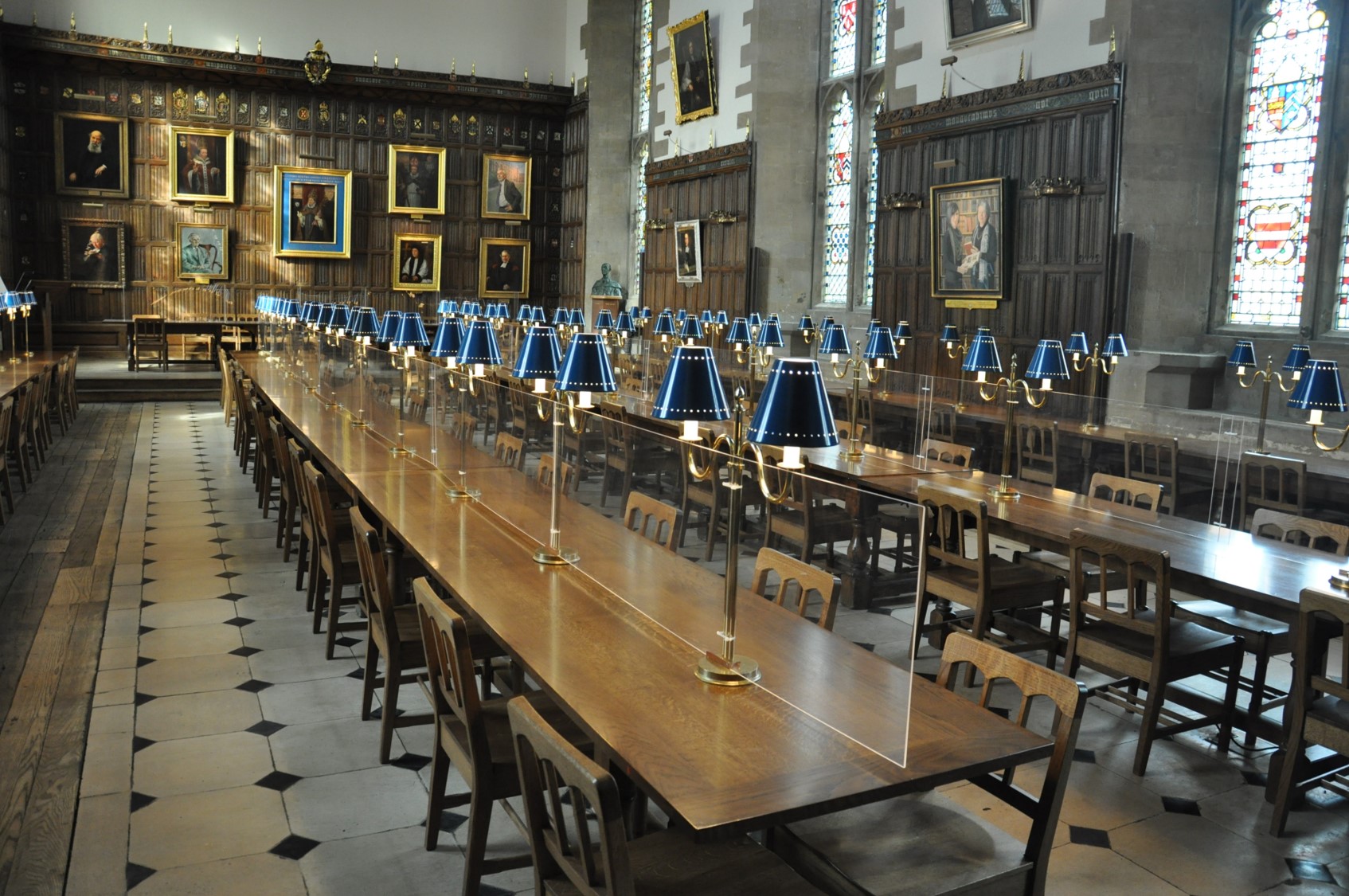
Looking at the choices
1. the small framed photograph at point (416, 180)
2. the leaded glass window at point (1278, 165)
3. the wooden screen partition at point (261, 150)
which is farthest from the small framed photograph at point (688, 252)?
the leaded glass window at point (1278, 165)

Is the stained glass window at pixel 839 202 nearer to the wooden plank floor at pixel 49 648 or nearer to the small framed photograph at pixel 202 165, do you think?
the wooden plank floor at pixel 49 648

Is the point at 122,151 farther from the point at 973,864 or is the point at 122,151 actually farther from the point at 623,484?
the point at 973,864

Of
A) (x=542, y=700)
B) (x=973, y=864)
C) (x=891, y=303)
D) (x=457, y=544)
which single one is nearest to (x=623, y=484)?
(x=457, y=544)

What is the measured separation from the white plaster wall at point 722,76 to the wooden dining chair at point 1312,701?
595 inches

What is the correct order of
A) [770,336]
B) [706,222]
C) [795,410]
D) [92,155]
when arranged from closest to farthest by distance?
1. [795,410]
2. [770,336]
3. [706,222]
4. [92,155]

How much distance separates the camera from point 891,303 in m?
14.7

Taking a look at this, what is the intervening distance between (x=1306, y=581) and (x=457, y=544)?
11.3 ft

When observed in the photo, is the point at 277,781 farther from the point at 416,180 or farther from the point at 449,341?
the point at 416,180

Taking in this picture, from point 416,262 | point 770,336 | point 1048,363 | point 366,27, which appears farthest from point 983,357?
point 366,27

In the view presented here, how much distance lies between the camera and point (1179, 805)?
418 centimetres

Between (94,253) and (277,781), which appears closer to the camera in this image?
(277,781)

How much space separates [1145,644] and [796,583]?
2076 millimetres

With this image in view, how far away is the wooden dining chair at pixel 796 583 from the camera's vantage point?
329cm

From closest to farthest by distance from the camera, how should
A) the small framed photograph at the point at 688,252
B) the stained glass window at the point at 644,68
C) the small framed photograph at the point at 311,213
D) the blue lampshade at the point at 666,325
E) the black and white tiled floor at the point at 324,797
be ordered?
1. the black and white tiled floor at the point at 324,797
2. the blue lampshade at the point at 666,325
3. the small framed photograph at the point at 688,252
4. the small framed photograph at the point at 311,213
5. the stained glass window at the point at 644,68
